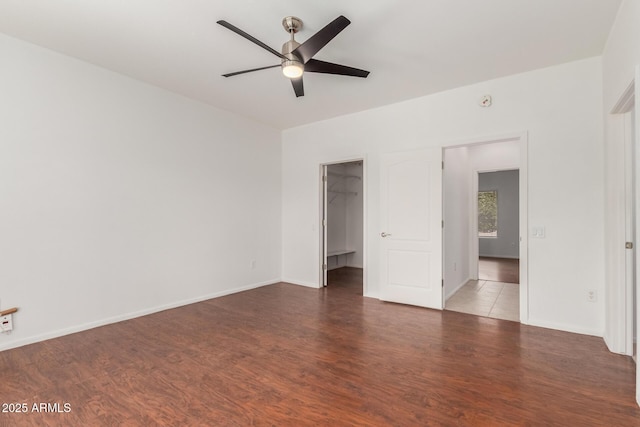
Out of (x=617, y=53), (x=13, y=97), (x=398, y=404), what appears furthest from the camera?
(x=13, y=97)

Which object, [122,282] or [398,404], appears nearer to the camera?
[398,404]

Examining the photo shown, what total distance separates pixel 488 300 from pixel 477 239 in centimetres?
180

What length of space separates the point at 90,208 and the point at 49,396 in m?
1.90

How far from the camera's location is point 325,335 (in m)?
3.13

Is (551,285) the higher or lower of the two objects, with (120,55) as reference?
lower

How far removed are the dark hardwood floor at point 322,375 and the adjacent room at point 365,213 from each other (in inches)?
0.8

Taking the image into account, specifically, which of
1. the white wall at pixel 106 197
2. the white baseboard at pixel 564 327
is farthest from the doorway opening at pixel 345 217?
the white baseboard at pixel 564 327

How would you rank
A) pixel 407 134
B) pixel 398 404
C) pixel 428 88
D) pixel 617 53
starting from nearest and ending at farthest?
pixel 398 404
pixel 617 53
pixel 428 88
pixel 407 134

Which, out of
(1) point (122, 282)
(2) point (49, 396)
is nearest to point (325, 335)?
(2) point (49, 396)

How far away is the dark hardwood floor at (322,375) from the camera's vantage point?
74.2 inches

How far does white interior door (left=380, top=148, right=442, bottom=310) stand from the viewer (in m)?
4.00

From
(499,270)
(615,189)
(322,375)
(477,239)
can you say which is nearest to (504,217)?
(499,270)

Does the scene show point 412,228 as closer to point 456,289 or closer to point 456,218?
point 456,218

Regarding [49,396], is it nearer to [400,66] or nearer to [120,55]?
[120,55]
